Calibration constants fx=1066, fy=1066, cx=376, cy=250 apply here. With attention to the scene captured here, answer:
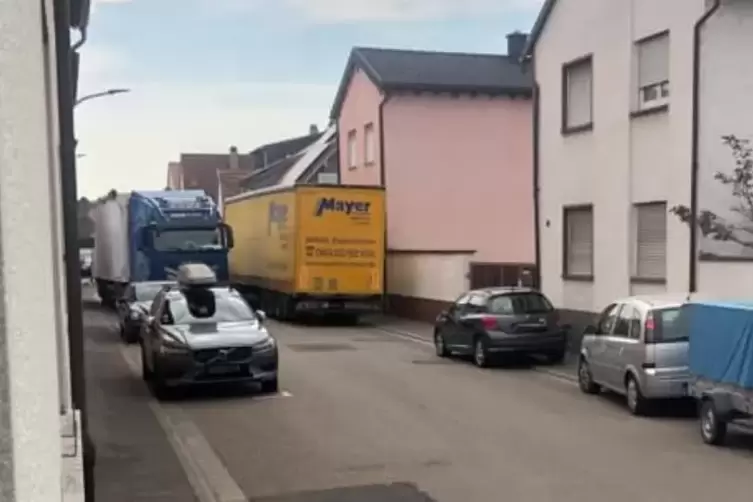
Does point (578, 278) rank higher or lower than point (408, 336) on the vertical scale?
higher

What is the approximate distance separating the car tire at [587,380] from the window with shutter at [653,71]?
591 cm

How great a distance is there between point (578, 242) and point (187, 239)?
37.9ft

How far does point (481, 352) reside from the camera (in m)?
21.0

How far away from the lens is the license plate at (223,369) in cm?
1639

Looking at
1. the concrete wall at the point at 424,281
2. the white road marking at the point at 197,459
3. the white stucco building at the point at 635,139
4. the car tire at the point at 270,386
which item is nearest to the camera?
the white road marking at the point at 197,459

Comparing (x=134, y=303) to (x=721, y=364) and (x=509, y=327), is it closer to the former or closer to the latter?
(x=509, y=327)

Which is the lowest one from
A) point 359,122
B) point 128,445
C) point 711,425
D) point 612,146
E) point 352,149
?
point 128,445

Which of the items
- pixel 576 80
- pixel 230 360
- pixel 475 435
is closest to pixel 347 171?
pixel 576 80

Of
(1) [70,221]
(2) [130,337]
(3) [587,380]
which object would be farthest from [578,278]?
(1) [70,221]

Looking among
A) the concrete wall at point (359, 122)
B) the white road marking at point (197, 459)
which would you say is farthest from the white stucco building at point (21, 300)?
the concrete wall at point (359, 122)

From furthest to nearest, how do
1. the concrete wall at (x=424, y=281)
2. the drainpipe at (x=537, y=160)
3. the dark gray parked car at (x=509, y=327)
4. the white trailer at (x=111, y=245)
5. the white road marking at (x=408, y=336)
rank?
the white trailer at (x=111, y=245) → the concrete wall at (x=424, y=281) → the white road marking at (x=408, y=336) → the drainpipe at (x=537, y=160) → the dark gray parked car at (x=509, y=327)

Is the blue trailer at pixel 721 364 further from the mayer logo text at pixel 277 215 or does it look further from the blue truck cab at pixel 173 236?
the mayer logo text at pixel 277 215

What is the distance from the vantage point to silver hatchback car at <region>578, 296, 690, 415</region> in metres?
14.3

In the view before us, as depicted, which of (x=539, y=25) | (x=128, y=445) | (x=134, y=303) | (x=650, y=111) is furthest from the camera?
(x=134, y=303)
